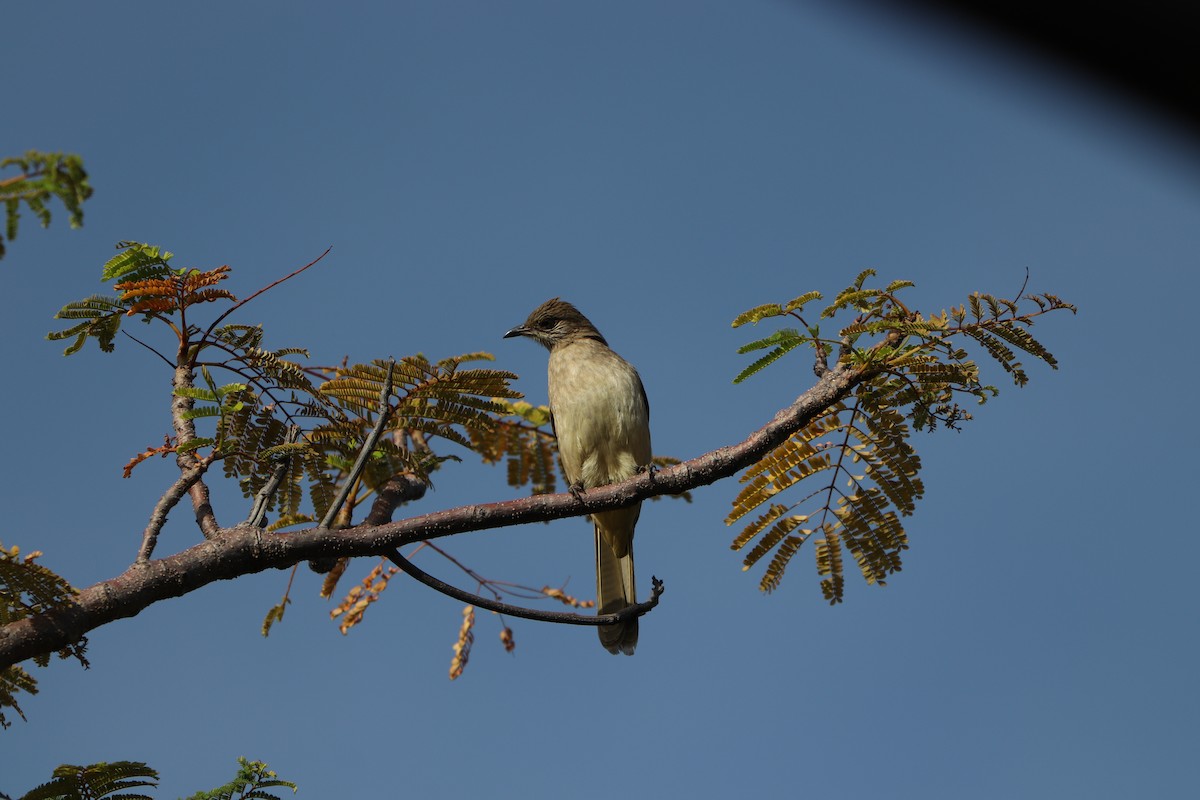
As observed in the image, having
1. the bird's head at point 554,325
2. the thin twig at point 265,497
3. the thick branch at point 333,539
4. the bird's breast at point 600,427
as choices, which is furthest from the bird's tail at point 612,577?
the thin twig at point 265,497

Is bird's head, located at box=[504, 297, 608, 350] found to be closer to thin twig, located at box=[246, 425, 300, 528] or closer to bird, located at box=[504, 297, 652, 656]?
bird, located at box=[504, 297, 652, 656]

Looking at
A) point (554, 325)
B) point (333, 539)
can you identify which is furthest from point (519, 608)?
point (554, 325)

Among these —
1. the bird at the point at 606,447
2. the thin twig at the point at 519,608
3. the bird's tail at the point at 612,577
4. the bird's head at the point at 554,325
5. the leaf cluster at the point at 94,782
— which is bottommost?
the leaf cluster at the point at 94,782

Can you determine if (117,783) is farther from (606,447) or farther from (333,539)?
(606,447)

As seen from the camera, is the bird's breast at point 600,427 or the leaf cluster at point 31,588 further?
the bird's breast at point 600,427

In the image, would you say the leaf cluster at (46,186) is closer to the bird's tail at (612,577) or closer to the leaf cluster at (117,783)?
the leaf cluster at (117,783)

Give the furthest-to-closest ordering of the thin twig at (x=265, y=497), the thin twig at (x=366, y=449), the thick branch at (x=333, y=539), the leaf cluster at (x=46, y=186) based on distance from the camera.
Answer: the thin twig at (x=265, y=497) → the thin twig at (x=366, y=449) → the thick branch at (x=333, y=539) → the leaf cluster at (x=46, y=186)

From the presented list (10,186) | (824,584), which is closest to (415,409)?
(824,584)

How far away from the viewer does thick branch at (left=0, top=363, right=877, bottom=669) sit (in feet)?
11.7

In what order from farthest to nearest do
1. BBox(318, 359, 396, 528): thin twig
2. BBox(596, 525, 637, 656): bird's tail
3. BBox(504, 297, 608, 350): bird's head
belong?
BBox(504, 297, 608, 350): bird's head, BBox(596, 525, 637, 656): bird's tail, BBox(318, 359, 396, 528): thin twig

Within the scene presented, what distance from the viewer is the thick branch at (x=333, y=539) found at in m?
3.57

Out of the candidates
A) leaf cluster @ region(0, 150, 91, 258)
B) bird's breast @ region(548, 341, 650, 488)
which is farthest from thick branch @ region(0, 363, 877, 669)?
bird's breast @ region(548, 341, 650, 488)

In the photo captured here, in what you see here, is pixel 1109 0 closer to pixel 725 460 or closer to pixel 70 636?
pixel 725 460

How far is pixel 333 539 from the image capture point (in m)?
3.95
